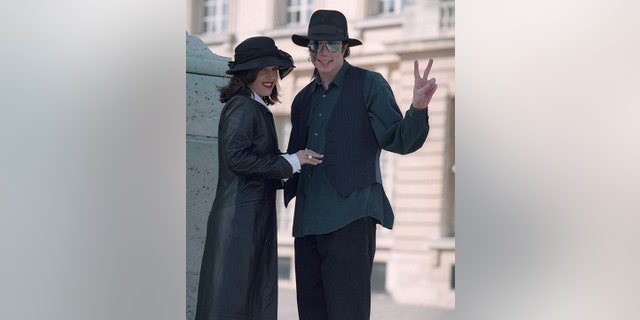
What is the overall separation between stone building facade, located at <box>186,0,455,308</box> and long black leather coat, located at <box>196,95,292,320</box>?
7.70 feet

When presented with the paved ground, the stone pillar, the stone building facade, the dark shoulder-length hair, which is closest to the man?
the dark shoulder-length hair

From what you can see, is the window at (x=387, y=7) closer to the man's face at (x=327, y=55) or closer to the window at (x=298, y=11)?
the window at (x=298, y=11)

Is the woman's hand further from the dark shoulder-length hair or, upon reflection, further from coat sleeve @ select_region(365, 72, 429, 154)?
the dark shoulder-length hair

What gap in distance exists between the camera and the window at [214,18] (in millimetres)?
8250

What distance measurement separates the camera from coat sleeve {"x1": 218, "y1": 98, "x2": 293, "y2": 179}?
607 centimetres

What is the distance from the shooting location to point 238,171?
6125 mm

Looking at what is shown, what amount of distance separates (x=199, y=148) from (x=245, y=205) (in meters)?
0.79

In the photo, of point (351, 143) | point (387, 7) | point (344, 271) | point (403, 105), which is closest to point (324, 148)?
point (351, 143)

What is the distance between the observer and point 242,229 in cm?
621
